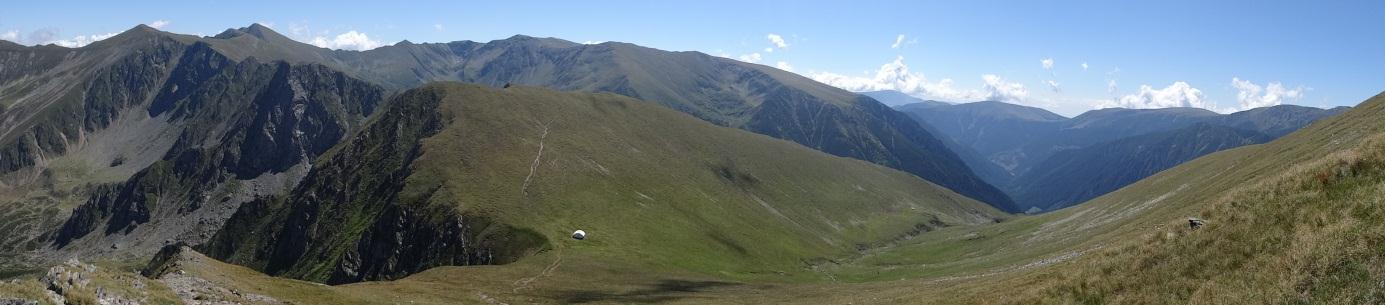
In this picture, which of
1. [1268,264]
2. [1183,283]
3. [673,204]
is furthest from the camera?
[673,204]

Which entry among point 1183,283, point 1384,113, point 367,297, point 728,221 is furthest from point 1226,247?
point 728,221

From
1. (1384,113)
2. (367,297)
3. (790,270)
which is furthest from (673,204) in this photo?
(1384,113)

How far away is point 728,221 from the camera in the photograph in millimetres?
196500

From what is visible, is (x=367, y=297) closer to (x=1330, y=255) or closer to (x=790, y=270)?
(x=1330, y=255)

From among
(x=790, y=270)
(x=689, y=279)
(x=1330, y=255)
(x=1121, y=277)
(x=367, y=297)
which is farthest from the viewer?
(x=790, y=270)

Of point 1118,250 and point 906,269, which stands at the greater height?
point 1118,250

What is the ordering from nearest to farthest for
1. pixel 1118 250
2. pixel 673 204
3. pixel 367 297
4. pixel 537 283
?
pixel 1118 250, pixel 367 297, pixel 537 283, pixel 673 204

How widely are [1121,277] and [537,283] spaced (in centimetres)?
8274

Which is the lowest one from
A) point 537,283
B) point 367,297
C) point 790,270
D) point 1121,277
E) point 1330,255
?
point 790,270

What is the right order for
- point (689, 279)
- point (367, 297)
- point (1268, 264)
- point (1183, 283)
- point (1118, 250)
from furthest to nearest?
point (689, 279), point (367, 297), point (1118, 250), point (1183, 283), point (1268, 264)

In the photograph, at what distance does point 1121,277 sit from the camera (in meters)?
30.8

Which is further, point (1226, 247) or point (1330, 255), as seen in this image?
point (1226, 247)

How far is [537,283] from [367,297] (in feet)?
119

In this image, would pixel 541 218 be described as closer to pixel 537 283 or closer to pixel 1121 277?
pixel 537 283
